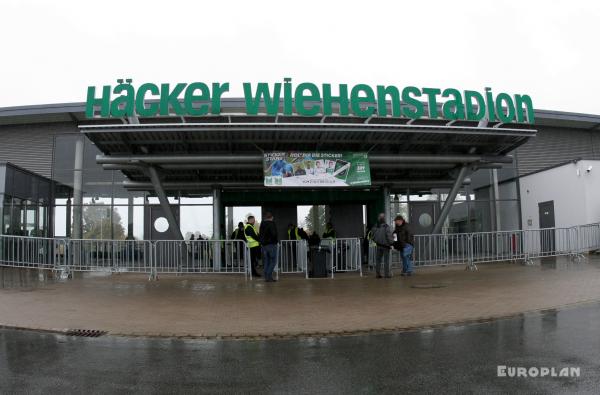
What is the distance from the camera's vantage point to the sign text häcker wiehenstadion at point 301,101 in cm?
1259

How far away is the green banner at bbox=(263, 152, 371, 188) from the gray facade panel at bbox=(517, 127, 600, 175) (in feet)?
39.9

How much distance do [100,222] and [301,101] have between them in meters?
10.9

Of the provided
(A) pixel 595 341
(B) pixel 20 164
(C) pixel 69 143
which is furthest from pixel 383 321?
(B) pixel 20 164

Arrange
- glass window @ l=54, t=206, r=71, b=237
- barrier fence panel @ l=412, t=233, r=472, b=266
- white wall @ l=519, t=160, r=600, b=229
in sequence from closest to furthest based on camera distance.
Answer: barrier fence panel @ l=412, t=233, r=472, b=266 → white wall @ l=519, t=160, r=600, b=229 → glass window @ l=54, t=206, r=71, b=237

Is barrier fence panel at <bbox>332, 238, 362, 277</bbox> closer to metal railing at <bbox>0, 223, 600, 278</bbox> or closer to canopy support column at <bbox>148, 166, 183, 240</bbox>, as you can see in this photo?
metal railing at <bbox>0, 223, 600, 278</bbox>

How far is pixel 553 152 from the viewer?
78.1ft

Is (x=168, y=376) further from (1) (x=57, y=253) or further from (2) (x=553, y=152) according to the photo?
(2) (x=553, y=152)

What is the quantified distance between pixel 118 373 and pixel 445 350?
365cm

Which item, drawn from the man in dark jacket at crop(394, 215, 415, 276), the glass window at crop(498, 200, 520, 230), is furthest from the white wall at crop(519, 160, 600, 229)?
the man in dark jacket at crop(394, 215, 415, 276)

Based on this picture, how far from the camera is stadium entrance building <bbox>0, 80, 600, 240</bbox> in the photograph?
1296 centimetres

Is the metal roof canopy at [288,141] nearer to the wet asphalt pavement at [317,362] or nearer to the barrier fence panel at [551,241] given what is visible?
the barrier fence panel at [551,241]

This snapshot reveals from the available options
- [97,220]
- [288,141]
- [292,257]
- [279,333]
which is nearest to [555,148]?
[288,141]

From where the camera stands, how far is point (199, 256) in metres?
13.9

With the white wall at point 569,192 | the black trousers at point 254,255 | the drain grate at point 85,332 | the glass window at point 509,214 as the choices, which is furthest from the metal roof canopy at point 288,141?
the glass window at point 509,214
